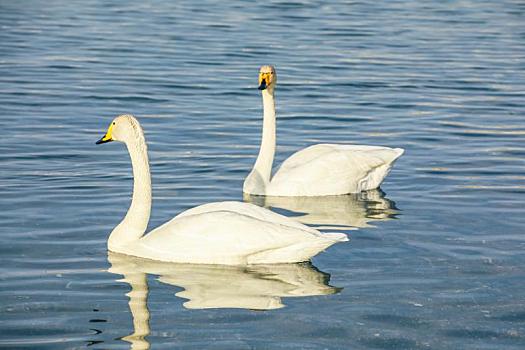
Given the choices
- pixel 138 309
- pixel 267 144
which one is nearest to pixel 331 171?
pixel 267 144

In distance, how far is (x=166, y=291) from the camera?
8.98 m

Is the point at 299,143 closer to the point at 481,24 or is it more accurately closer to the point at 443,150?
the point at 443,150

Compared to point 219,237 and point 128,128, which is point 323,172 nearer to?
point 128,128

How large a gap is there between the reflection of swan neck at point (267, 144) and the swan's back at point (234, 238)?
10.5 ft

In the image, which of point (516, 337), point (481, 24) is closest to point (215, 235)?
point (516, 337)

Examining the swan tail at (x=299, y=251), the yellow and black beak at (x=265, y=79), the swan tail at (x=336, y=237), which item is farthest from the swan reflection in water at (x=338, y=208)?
the swan tail at (x=336, y=237)

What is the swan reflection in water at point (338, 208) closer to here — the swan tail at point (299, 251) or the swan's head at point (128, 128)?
the swan tail at point (299, 251)

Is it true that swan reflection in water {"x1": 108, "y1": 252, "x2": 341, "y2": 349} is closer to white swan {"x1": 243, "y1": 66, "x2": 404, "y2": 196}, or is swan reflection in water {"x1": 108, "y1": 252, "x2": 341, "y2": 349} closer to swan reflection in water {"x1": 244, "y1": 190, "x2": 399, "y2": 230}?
swan reflection in water {"x1": 244, "y1": 190, "x2": 399, "y2": 230}

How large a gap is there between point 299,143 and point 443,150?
6.05ft

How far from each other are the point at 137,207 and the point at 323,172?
3.00 m

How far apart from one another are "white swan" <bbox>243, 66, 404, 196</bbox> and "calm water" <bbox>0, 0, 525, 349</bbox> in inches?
6.1

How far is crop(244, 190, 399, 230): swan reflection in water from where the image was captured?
449 inches

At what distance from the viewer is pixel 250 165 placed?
14.1 metres

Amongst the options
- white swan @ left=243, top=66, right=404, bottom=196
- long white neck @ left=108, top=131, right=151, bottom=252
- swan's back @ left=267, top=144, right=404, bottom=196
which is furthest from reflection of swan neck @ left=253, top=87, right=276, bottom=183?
long white neck @ left=108, top=131, right=151, bottom=252
